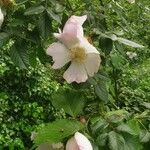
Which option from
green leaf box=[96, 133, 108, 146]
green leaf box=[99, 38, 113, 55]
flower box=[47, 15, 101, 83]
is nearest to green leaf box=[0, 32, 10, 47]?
flower box=[47, 15, 101, 83]

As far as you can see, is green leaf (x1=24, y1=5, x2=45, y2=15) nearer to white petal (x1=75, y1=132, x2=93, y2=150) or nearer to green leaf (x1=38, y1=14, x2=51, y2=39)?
green leaf (x1=38, y1=14, x2=51, y2=39)

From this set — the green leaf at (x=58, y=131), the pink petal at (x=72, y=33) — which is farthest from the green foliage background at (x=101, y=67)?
the pink petal at (x=72, y=33)

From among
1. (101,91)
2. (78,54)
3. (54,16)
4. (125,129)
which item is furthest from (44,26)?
(125,129)

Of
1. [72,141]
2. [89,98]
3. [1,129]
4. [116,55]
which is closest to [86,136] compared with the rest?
[72,141]

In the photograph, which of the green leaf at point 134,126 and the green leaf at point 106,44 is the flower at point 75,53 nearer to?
the green leaf at point 106,44

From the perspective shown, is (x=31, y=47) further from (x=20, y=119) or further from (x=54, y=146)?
(x=20, y=119)

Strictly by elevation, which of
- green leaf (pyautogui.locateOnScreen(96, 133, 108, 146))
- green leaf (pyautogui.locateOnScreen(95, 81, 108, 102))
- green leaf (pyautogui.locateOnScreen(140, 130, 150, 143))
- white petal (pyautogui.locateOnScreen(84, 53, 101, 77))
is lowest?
green leaf (pyautogui.locateOnScreen(140, 130, 150, 143))

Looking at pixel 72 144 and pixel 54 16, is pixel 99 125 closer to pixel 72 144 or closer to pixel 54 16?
pixel 72 144
